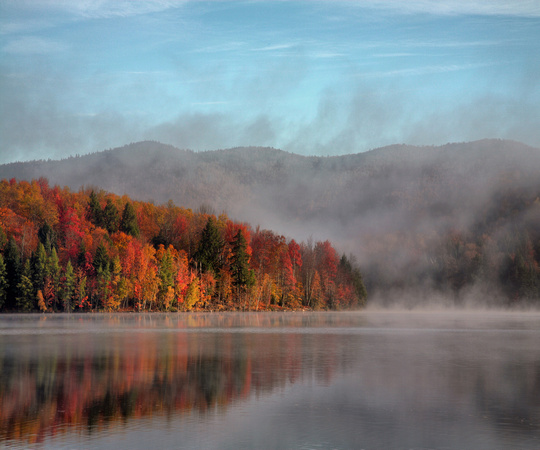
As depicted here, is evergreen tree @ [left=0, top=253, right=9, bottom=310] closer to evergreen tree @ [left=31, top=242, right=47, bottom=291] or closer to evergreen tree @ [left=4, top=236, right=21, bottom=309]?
evergreen tree @ [left=4, top=236, right=21, bottom=309]

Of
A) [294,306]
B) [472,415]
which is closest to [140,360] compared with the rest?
[472,415]

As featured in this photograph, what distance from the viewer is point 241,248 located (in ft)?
417

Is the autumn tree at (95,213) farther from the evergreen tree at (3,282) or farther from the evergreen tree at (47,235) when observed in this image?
the evergreen tree at (3,282)

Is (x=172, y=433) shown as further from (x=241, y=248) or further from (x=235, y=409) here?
(x=241, y=248)

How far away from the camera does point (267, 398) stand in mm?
22656

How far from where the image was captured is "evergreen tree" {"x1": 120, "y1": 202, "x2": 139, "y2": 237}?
147 meters

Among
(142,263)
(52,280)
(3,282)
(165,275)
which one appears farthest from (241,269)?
(3,282)

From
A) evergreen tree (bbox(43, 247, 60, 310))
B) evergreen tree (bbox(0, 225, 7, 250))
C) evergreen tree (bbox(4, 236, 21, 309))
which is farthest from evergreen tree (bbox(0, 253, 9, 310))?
evergreen tree (bbox(0, 225, 7, 250))

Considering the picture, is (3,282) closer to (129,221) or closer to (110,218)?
(129,221)

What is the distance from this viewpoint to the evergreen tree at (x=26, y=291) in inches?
4146

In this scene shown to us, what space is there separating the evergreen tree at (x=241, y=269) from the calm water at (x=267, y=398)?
84.2 meters

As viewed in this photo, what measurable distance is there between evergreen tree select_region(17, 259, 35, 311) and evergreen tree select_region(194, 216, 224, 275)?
34.9m

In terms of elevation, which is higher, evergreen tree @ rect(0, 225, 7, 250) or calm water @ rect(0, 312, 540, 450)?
evergreen tree @ rect(0, 225, 7, 250)

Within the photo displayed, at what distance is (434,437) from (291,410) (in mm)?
5200
